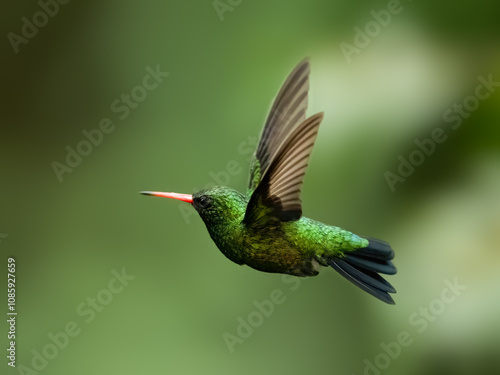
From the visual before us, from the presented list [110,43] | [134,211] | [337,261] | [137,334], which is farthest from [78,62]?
[337,261]

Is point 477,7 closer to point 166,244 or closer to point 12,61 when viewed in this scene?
point 166,244

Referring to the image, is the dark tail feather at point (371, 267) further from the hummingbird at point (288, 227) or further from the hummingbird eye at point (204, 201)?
the hummingbird eye at point (204, 201)

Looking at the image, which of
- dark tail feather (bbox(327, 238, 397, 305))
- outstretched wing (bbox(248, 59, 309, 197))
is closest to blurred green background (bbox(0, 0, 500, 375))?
outstretched wing (bbox(248, 59, 309, 197))

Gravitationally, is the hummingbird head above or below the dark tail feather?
below

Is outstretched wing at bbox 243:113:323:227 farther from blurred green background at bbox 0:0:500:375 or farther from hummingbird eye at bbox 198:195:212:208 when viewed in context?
blurred green background at bbox 0:0:500:375

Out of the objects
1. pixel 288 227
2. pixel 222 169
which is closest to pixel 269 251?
pixel 288 227

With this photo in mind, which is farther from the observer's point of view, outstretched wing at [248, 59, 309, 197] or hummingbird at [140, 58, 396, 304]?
outstretched wing at [248, 59, 309, 197]

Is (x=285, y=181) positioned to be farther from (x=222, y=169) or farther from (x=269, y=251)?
(x=222, y=169)
